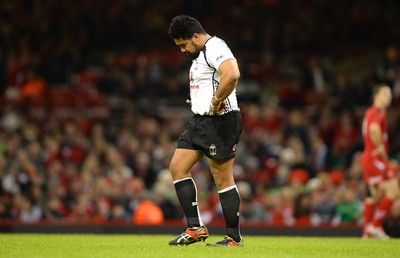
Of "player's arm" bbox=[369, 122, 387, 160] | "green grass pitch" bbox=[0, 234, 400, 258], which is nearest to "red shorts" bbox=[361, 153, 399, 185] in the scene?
"player's arm" bbox=[369, 122, 387, 160]

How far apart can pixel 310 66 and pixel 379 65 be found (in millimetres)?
1520

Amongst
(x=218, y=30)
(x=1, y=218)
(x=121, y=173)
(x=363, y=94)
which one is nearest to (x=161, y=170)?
(x=121, y=173)

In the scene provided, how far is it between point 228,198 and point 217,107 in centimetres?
94

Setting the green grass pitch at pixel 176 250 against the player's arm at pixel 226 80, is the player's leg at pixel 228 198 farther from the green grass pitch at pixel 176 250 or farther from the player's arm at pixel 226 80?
the player's arm at pixel 226 80

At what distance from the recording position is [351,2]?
800 inches

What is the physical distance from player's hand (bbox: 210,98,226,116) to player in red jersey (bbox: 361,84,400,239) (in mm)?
4150

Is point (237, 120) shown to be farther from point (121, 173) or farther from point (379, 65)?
point (379, 65)

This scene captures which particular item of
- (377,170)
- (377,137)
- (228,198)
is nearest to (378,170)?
(377,170)

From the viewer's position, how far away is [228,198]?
8375mm

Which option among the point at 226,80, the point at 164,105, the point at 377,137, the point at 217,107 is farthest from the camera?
the point at 164,105

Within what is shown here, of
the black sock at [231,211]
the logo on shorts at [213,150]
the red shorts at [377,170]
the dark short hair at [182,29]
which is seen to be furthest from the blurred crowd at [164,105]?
the dark short hair at [182,29]

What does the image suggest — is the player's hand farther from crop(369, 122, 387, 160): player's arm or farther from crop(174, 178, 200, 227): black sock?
crop(369, 122, 387, 160): player's arm

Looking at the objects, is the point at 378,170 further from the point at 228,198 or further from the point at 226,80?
the point at 226,80

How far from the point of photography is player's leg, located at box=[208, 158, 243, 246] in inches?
328
